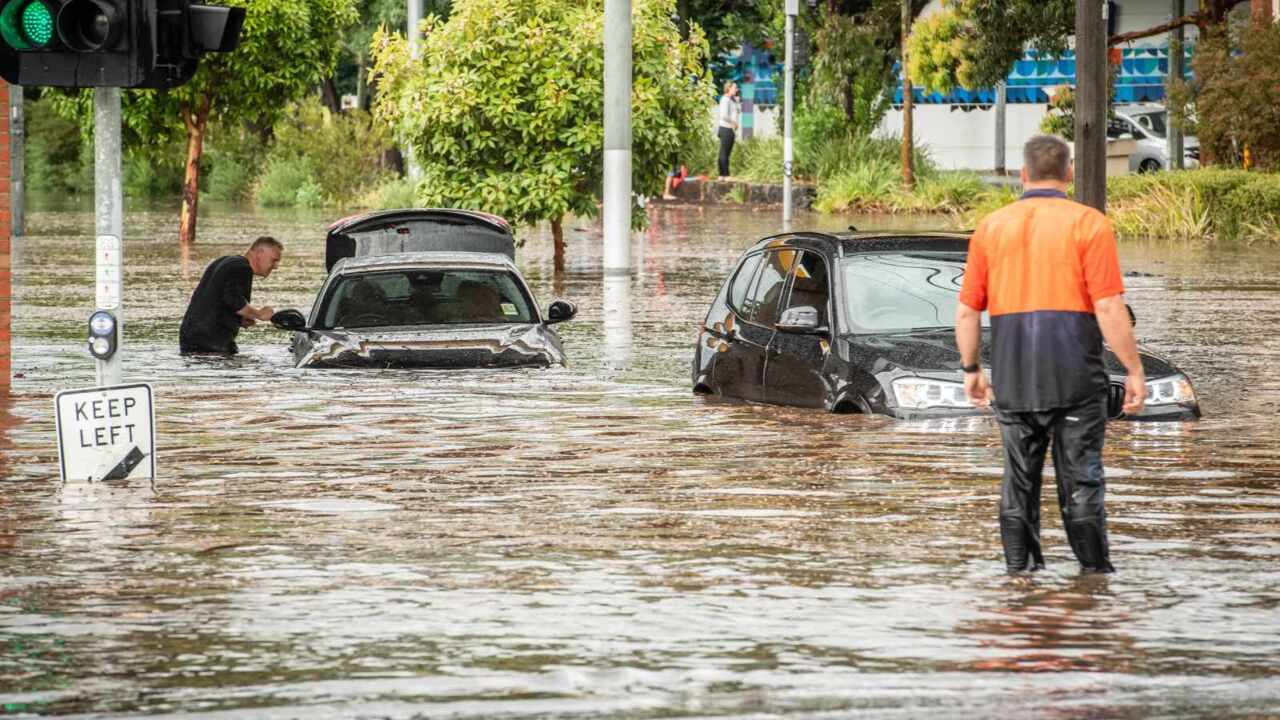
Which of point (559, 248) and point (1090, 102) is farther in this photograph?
point (559, 248)

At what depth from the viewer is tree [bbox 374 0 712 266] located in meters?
28.2

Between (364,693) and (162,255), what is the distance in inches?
1106

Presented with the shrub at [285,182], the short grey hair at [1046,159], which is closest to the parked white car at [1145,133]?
the shrub at [285,182]

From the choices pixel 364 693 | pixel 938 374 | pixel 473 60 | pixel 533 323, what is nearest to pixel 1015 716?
pixel 364 693

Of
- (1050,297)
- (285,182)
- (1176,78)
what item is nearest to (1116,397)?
(1050,297)

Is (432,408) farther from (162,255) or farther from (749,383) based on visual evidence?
(162,255)

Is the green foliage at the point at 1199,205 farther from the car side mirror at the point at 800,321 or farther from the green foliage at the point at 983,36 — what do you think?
the car side mirror at the point at 800,321

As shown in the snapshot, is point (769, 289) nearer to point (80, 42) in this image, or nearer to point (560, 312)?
point (560, 312)

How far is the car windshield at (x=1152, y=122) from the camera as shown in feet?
170

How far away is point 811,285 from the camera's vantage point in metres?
14.9

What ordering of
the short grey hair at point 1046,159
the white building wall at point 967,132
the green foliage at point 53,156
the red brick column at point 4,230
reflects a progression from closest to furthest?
the short grey hair at point 1046,159 < the red brick column at point 4,230 < the white building wall at point 967,132 < the green foliage at point 53,156

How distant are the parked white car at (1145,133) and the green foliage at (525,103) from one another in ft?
74.3

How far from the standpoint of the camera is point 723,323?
15.7 metres

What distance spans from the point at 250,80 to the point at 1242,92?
14.8 meters
